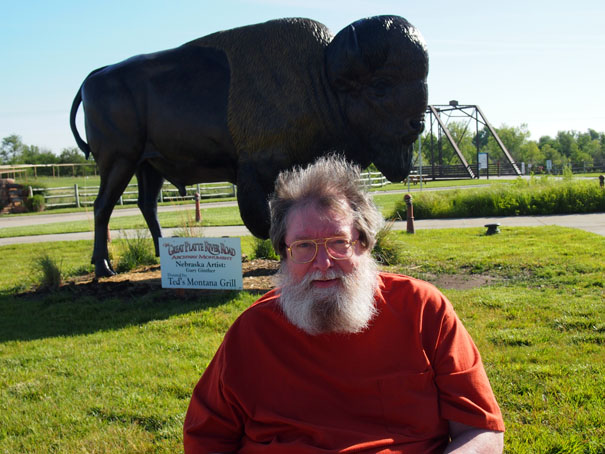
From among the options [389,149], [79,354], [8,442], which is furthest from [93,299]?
[389,149]

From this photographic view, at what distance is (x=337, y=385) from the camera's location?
6.27ft

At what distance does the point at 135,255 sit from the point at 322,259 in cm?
581

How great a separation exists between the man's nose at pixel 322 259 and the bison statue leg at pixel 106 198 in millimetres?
4142

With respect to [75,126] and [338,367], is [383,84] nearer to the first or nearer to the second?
[338,367]

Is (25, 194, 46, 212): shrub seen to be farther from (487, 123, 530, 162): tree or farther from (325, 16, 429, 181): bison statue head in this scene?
(487, 123, 530, 162): tree

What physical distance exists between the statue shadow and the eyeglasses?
10.8 ft

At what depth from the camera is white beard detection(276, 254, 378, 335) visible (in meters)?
1.94

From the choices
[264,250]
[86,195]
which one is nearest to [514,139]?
[86,195]

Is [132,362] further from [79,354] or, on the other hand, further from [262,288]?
[262,288]

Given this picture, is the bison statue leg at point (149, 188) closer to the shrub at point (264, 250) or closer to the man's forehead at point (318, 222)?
the shrub at point (264, 250)

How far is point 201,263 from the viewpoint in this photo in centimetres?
554

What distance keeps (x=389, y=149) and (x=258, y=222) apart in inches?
52.1

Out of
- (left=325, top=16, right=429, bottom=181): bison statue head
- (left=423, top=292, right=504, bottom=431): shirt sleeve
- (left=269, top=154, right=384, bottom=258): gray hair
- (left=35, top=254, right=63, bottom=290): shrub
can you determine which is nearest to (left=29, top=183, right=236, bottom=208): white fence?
(left=35, top=254, right=63, bottom=290): shrub

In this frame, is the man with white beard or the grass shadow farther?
the grass shadow
